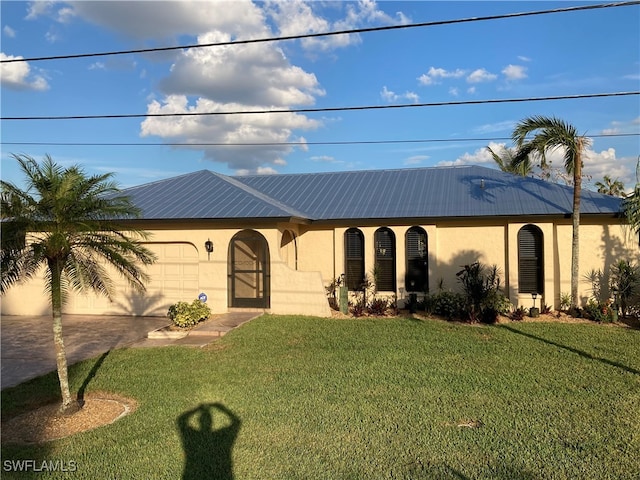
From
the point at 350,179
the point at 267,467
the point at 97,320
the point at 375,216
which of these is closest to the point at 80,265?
the point at 267,467

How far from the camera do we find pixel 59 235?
6.50 meters

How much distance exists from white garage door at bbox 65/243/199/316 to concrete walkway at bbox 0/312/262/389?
15.0 inches

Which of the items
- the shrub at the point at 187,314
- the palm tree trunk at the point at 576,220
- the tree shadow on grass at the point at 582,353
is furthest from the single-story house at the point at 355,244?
the tree shadow on grass at the point at 582,353

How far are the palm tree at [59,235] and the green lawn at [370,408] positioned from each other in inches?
68.5

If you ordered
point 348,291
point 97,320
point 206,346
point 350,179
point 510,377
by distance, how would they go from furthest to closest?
point 350,179, point 348,291, point 97,320, point 206,346, point 510,377

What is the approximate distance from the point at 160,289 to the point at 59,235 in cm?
882

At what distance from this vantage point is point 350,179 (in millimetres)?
18906

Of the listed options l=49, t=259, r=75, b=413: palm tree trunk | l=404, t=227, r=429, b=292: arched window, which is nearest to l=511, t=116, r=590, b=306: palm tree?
l=404, t=227, r=429, b=292: arched window

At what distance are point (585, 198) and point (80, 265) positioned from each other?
14.3 meters

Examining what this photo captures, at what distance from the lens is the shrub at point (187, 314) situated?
40.3ft

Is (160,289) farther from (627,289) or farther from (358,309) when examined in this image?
(627,289)

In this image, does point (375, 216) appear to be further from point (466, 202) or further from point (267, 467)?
point (267, 467)

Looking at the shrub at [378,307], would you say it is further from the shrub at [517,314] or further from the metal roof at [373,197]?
the shrub at [517,314]

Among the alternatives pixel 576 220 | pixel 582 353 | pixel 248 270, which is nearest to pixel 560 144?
pixel 576 220
